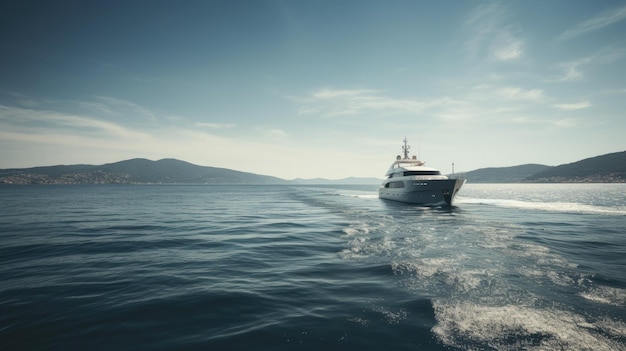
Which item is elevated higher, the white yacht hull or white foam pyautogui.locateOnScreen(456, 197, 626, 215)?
the white yacht hull

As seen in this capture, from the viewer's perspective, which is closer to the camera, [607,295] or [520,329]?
[520,329]

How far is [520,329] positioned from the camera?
5.48m

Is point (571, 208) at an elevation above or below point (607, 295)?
below

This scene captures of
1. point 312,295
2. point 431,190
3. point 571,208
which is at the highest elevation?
point 431,190

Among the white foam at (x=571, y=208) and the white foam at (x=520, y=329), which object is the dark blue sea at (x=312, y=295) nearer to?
the white foam at (x=520, y=329)

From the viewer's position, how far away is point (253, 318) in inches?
233

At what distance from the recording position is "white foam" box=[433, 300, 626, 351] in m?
4.93

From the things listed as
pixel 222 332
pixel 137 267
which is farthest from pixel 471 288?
pixel 137 267

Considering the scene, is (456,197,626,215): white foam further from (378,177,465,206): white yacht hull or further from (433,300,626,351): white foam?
(433,300,626,351): white foam

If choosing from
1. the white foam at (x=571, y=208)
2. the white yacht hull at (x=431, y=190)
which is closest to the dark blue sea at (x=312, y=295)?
the white yacht hull at (x=431, y=190)

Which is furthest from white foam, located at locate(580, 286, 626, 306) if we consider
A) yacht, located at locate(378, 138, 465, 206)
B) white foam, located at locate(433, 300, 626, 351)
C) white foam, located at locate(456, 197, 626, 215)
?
white foam, located at locate(456, 197, 626, 215)

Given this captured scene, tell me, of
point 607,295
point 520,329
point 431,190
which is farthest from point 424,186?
point 520,329

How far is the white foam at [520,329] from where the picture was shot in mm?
4934

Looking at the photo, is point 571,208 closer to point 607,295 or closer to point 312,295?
point 607,295
